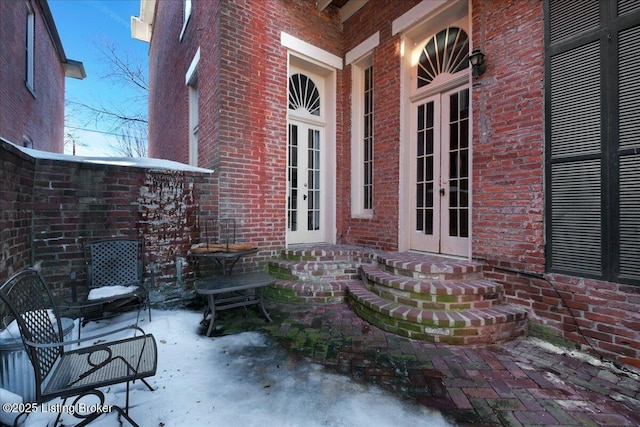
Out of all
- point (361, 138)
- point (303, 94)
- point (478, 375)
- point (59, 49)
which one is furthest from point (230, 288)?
point (59, 49)

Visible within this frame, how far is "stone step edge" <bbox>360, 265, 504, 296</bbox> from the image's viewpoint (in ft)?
9.54

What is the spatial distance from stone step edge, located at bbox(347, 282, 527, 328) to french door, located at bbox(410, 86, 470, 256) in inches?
39.3

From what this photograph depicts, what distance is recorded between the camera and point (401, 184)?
4398 millimetres

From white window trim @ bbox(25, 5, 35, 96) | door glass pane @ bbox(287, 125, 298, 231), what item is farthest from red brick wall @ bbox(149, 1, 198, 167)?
white window trim @ bbox(25, 5, 35, 96)

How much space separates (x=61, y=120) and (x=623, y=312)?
1880 cm

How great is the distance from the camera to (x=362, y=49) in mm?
5000

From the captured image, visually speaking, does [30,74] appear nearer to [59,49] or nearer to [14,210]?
[59,49]

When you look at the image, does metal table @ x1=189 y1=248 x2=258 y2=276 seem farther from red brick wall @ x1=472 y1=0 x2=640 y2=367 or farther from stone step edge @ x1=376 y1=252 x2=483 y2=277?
red brick wall @ x1=472 y1=0 x2=640 y2=367

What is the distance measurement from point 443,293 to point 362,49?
13.8 feet

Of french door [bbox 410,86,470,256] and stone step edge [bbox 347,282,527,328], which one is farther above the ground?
french door [bbox 410,86,470,256]

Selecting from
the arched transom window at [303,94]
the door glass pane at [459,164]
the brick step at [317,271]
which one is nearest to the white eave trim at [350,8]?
the arched transom window at [303,94]

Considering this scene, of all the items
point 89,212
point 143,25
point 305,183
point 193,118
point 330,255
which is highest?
point 143,25

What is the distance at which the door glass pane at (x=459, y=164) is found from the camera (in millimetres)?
3760

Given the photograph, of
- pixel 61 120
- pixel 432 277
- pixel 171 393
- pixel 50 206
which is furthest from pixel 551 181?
pixel 61 120
